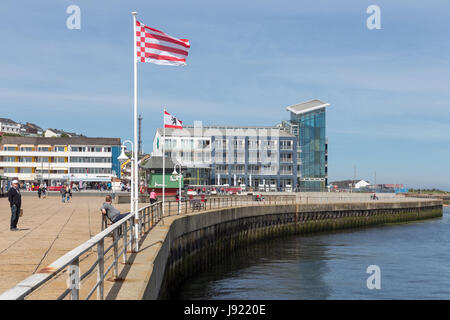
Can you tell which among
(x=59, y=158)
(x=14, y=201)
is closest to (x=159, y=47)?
(x=14, y=201)

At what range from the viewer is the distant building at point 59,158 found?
126438 mm

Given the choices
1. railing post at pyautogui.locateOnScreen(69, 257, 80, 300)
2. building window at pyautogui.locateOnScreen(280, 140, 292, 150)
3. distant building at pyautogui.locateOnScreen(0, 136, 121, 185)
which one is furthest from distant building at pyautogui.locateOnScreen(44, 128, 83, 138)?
railing post at pyautogui.locateOnScreen(69, 257, 80, 300)

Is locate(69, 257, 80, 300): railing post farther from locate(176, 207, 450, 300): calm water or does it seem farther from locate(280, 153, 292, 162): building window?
locate(280, 153, 292, 162): building window

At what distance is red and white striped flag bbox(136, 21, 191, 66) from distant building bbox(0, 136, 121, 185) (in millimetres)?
109838

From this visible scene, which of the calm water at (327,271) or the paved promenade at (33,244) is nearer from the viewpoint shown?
the paved promenade at (33,244)

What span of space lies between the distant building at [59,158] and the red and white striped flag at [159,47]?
4324 inches

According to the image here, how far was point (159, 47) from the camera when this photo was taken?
1702 centimetres

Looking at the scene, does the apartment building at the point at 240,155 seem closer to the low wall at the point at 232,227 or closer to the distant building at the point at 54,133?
the low wall at the point at 232,227

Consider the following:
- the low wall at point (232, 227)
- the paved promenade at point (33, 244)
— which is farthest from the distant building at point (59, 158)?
the paved promenade at point (33, 244)

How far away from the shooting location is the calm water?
2377 cm

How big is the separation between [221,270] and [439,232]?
35135 millimetres

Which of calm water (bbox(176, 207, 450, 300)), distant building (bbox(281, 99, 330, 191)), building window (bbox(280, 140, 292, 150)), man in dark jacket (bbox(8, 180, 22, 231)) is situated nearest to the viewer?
man in dark jacket (bbox(8, 180, 22, 231))

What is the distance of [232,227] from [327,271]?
9957 millimetres

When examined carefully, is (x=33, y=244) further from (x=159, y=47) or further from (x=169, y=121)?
(x=169, y=121)
